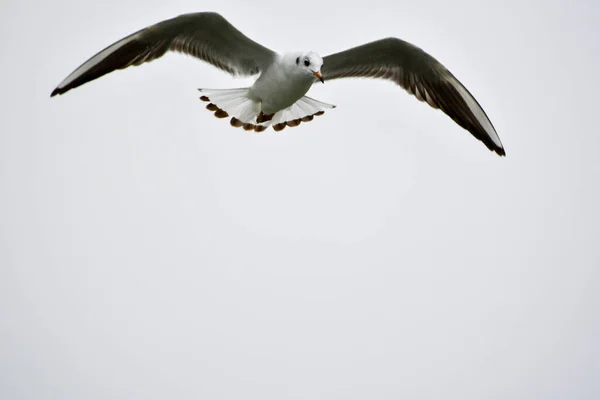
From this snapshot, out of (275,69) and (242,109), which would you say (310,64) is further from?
(242,109)

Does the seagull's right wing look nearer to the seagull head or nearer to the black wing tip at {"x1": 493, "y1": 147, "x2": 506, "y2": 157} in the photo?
the seagull head

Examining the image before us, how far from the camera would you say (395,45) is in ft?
23.0

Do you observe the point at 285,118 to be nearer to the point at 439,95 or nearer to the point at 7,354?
the point at 439,95

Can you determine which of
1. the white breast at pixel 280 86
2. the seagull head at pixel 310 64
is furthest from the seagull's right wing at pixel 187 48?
the seagull head at pixel 310 64

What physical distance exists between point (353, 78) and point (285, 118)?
704 mm

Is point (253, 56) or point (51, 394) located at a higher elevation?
point (253, 56)

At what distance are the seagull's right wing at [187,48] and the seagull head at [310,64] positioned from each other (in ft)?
1.44

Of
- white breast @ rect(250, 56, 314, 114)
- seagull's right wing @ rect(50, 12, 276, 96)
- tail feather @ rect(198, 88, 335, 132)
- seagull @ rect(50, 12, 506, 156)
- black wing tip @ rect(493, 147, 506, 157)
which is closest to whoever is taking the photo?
seagull's right wing @ rect(50, 12, 276, 96)

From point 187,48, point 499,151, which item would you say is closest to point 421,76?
point 499,151

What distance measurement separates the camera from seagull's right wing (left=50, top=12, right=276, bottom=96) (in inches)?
257

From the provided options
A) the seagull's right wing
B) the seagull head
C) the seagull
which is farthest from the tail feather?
the seagull head

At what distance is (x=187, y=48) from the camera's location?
6980mm

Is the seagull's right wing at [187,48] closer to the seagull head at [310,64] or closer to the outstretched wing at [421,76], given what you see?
the seagull head at [310,64]

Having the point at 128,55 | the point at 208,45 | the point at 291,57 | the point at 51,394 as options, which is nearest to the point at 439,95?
the point at 291,57
